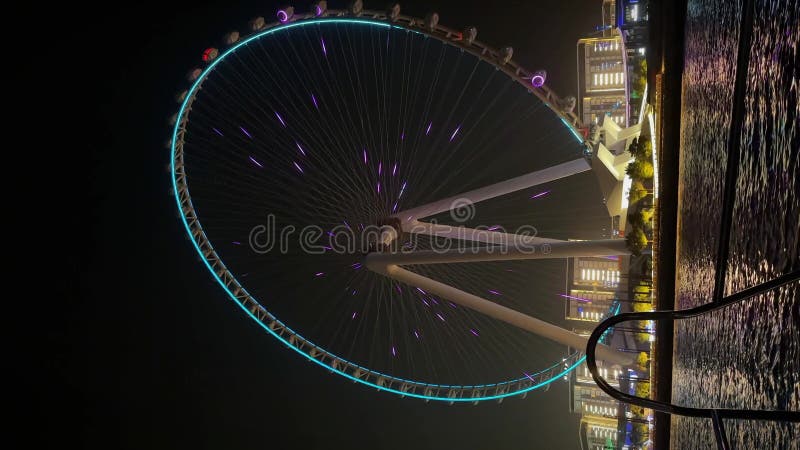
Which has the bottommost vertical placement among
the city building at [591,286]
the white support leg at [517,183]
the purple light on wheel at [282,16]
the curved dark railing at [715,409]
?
the city building at [591,286]

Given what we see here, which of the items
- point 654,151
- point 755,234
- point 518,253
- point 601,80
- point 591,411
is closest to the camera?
point 755,234

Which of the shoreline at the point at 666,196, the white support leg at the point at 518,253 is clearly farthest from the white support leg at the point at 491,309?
the shoreline at the point at 666,196

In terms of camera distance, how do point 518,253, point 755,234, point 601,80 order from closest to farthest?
point 755,234 → point 518,253 → point 601,80

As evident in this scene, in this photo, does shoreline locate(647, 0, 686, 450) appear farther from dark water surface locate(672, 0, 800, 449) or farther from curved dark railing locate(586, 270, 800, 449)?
curved dark railing locate(586, 270, 800, 449)

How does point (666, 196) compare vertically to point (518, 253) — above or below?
above

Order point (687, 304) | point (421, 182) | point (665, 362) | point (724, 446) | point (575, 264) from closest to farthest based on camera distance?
point (724, 446) < point (687, 304) < point (665, 362) < point (421, 182) < point (575, 264)

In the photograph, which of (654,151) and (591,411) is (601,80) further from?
(591,411)

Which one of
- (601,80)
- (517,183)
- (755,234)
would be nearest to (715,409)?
(755,234)

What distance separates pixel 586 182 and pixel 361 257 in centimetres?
806

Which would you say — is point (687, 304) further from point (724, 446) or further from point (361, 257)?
point (361, 257)

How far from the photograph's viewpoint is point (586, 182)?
19.5 meters

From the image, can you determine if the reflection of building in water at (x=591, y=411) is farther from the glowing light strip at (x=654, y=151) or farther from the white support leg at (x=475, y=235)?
the glowing light strip at (x=654, y=151)

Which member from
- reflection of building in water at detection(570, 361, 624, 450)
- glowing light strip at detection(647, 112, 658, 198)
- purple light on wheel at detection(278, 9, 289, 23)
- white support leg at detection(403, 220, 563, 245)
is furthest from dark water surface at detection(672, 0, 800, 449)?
reflection of building in water at detection(570, 361, 624, 450)

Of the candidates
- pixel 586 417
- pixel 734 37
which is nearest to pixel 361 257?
pixel 734 37
